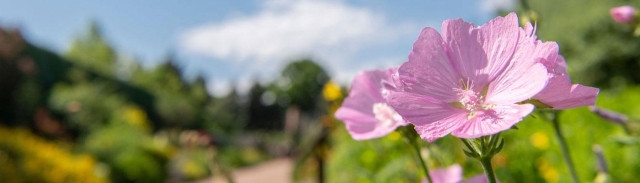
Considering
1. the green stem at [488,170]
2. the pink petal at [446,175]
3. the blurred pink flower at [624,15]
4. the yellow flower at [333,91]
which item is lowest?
the green stem at [488,170]

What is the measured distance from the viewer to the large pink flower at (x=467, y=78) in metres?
0.52

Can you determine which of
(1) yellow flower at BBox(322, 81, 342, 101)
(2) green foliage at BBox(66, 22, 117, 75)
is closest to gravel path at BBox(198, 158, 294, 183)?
(1) yellow flower at BBox(322, 81, 342, 101)

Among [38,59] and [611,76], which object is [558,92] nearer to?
[611,76]

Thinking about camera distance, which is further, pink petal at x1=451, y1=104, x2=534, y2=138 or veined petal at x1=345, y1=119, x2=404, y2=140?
veined petal at x1=345, y1=119, x2=404, y2=140

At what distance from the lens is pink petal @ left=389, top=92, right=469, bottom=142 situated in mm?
521

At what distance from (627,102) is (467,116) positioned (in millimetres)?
3909

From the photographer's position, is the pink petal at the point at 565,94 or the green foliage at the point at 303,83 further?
the green foliage at the point at 303,83

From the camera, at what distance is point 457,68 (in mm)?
577

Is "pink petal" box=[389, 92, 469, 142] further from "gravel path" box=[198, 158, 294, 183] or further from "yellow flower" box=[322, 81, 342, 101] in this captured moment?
"gravel path" box=[198, 158, 294, 183]

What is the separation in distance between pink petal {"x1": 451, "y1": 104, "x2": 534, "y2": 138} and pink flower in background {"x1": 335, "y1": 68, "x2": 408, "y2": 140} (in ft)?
0.84

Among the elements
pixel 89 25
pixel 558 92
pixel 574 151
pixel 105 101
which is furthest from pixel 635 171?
pixel 89 25

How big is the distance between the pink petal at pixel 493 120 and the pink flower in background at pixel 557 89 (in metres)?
0.05

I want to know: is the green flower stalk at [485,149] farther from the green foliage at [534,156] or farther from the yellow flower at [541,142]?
the yellow flower at [541,142]

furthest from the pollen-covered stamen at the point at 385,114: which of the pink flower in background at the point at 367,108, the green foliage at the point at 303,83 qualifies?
the green foliage at the point at 303,83
